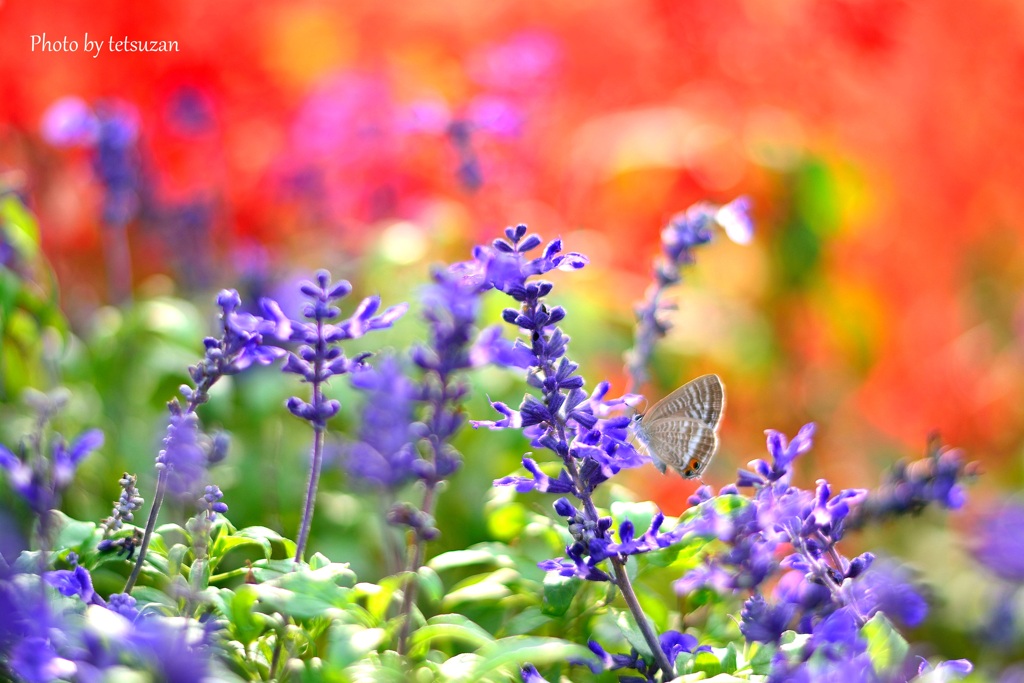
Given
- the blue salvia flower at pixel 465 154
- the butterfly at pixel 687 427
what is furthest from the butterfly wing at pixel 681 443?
the blue salvia flower at pixel 465 154

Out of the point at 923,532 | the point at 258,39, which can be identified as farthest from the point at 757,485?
the point at 258,39

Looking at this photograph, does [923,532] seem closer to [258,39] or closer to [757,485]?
[757,485]

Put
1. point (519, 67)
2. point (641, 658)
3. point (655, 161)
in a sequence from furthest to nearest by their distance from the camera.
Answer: point (655, 161) < point (519, 67) < point (641, 658)

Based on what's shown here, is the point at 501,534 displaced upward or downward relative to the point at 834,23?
downward

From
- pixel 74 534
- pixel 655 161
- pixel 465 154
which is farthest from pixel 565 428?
pixel 655 161

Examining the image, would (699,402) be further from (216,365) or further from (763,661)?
(216,365)

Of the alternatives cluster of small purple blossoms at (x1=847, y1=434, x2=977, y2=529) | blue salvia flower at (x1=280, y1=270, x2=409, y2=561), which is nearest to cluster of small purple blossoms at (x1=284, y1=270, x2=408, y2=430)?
blue salvia flower at (x1=280, y1=270, x2=409, y2=561)

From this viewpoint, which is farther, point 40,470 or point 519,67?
point 519,67
